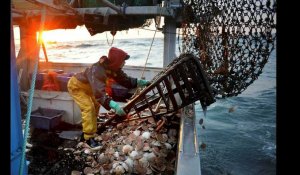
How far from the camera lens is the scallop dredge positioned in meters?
4.66

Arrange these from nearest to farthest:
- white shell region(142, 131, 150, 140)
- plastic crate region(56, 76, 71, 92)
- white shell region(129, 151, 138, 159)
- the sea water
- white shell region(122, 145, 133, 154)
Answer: white shell region(129, 151, 138, 159), white shell region(122, 145, 133, 154), white shell region(142, 131, 150, 140), plastic crate region(56, 76, 71, 92), the sea water

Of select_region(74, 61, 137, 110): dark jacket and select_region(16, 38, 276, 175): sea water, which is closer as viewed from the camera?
select_region(74, 61, 137, 110): dark jacket

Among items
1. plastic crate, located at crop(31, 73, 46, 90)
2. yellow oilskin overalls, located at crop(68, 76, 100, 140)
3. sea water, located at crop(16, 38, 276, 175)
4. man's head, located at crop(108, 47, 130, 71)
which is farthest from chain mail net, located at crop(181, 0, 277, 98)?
plastic crate, located at crop(31, 73, 46, 90)

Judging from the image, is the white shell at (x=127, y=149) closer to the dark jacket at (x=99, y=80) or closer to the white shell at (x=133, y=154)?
the white shell at (x=133, y=154)

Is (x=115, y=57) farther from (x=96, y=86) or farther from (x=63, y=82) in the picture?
(x=63, y=82)

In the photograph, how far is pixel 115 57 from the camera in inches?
223

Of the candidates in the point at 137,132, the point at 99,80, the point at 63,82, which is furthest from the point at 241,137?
the point at 99,80

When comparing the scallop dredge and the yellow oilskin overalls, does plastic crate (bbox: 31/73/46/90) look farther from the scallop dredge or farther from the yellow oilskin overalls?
the yellow oilskin overalls

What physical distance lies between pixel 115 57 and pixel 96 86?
78 centimetres

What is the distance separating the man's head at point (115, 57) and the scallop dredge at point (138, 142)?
0.86m

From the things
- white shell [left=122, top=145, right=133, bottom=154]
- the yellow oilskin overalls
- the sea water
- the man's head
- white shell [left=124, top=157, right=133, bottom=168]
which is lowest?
the sea water
